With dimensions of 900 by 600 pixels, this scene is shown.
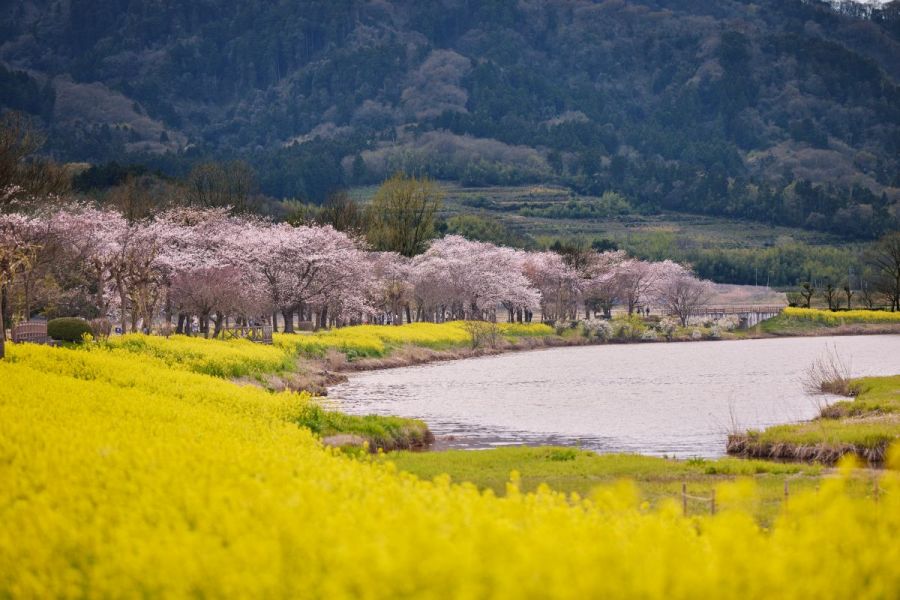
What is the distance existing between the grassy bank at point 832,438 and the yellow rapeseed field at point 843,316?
99.7m

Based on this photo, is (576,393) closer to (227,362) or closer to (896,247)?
(227,362)

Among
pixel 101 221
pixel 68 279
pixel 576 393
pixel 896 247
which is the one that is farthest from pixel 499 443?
pixel 896 247

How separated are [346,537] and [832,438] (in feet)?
81.0

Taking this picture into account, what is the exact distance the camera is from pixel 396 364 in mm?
81750

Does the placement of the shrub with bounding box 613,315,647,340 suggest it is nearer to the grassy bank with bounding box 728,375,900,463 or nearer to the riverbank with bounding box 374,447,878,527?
the grassy bank with bounding box 728,375,900,463

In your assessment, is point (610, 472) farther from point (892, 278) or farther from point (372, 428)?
point (892, 278)

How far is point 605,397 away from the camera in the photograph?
189 feet

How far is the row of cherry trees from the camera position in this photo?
66.0 meters

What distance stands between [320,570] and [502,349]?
96.6 meters

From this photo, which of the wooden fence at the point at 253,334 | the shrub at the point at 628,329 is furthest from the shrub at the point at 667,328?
the wooden fence at the point at 253,334

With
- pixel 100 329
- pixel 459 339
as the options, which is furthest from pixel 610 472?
pixel 459 339

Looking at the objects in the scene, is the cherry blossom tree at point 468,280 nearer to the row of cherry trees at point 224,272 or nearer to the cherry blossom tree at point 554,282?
the row of cherry trees at point 224,272

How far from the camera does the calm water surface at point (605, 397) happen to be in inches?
1614

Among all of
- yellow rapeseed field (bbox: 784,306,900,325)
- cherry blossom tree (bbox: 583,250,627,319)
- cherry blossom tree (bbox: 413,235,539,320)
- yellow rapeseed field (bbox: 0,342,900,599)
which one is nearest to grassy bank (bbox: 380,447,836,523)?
yellow rapeseed field (bbox: 0,342,900,599)
